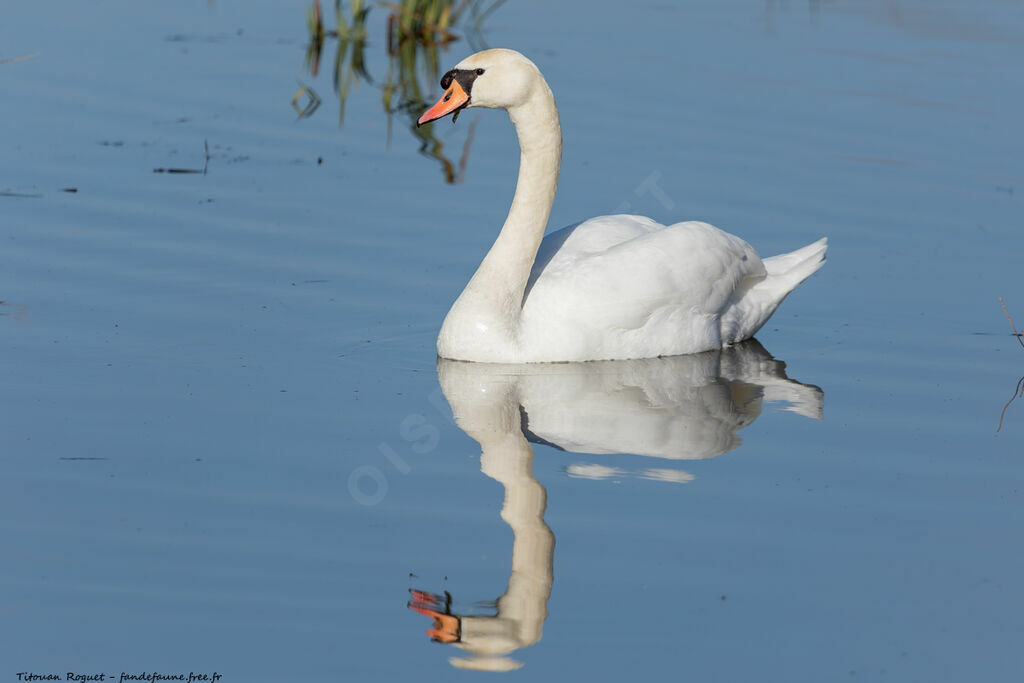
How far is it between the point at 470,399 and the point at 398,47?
974 centimetres

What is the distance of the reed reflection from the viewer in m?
14.5

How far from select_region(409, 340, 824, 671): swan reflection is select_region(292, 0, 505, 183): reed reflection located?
5.61m

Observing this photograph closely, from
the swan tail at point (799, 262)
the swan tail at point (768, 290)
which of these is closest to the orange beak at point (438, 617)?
the swan tail at point (768, 290)

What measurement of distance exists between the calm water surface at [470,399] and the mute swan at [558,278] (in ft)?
0.61

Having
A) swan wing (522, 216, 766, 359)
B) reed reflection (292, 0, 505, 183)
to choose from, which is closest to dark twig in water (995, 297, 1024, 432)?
swan wing (522, 216, 766, 359)

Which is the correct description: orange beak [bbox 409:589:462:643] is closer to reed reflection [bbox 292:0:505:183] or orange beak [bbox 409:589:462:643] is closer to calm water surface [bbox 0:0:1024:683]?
calm water surface [bbox 0:0:1024:683]

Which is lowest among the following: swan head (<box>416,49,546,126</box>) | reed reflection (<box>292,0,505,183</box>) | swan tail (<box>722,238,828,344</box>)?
swan tail (<box>722,238,828,344</box>)

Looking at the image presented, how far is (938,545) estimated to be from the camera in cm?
645

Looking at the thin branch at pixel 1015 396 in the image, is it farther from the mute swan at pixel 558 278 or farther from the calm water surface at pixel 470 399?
the mute swan at pixel 558 278

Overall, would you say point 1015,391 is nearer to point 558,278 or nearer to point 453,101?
point 558,278

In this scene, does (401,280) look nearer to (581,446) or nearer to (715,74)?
(581,446)

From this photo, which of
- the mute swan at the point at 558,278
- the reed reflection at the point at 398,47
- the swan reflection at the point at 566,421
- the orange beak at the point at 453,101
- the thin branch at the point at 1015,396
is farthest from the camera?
the reed reflection at the point at 398,47

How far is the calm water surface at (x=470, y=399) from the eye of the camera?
564 cm

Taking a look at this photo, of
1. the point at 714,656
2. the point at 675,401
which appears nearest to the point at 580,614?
the point at 714,656
